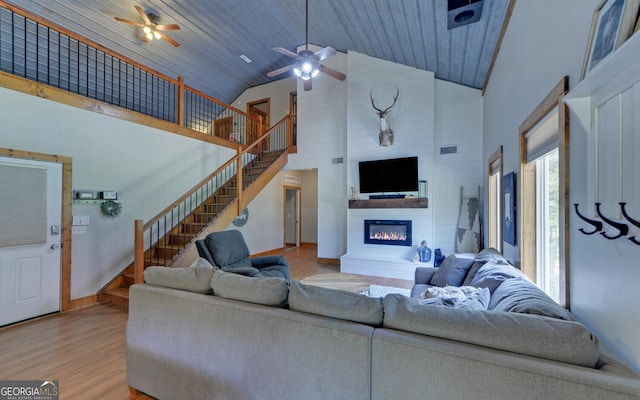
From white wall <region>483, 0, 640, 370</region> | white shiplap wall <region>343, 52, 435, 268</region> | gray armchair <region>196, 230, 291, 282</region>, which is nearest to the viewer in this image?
white wall <region>483, 0, 640, 370</region>

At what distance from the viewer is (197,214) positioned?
18.5ft

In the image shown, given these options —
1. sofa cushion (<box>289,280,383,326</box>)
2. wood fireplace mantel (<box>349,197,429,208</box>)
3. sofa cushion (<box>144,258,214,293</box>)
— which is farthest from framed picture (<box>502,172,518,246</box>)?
sofa cushion (<box>144,258,214,293</box>)

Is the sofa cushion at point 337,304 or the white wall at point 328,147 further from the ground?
the white wall at point 328,147

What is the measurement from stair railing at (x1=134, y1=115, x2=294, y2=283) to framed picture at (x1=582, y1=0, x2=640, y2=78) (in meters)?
4.78

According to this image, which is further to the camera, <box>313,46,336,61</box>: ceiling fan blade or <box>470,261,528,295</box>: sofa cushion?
<box>313,46,336,61</box>: ceiling fan blade

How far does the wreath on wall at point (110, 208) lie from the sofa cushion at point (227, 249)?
1.65m

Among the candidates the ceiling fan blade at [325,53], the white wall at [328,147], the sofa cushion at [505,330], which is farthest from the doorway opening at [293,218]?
the sofa cushion at [505,330]

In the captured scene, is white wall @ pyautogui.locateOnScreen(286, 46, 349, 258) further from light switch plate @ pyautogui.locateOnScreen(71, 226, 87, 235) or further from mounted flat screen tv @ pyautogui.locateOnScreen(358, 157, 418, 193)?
light switch plate @ pyautogui.locateOnScreen(71, 226, 87, 235)

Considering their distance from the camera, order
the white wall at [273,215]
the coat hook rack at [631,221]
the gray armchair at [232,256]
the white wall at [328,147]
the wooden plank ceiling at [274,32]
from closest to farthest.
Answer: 1. the coat hook rack at [631,221]
2. the wooden plank ceiling at [274,32]
3. the gray armchair at [232,256]
4. the white wall at [328,147]
5. the white wall at [273,215]

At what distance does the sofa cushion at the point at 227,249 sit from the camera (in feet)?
12.6

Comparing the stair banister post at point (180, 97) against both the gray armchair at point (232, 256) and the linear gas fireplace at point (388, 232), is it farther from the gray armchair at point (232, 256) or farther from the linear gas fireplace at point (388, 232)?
the linear gas fireplace at point (388, 232)

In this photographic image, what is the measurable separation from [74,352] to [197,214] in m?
3.25

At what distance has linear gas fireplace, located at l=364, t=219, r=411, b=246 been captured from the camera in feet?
18.2

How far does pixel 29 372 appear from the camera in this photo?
2.30 m
